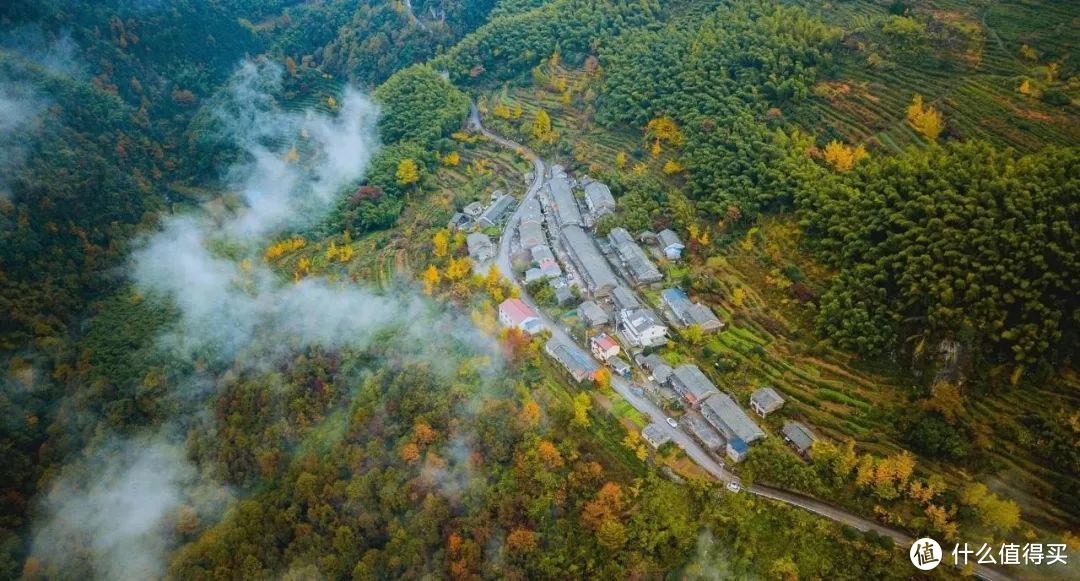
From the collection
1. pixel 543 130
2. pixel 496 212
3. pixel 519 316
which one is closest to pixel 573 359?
pixel 519 316

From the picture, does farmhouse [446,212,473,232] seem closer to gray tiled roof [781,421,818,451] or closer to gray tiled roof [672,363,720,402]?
gray tiled roof [672,363,720,402]

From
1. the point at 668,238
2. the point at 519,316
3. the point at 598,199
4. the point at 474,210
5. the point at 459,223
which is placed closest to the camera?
the point at 519,316

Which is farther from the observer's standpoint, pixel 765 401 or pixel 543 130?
pixel 543 130

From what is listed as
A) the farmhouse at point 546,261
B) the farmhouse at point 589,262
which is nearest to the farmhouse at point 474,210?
the farmhouse at point 546,261

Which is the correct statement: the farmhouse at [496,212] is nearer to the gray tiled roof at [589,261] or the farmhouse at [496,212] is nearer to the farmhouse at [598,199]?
the gray tiled roof at [589,261]

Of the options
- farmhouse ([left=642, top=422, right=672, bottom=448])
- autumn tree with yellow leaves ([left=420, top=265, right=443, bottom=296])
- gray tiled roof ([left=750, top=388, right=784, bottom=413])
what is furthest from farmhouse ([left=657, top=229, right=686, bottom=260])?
autumn tree with yellow leaves ([left=420, top=265, right=443, bottom=296])

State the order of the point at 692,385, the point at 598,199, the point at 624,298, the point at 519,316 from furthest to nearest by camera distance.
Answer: the point at 598,199
the point at 624,298
the point at 519,316
the point at 692,385

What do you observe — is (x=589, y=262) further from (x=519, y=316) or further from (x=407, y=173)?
(x=407, y=173)
